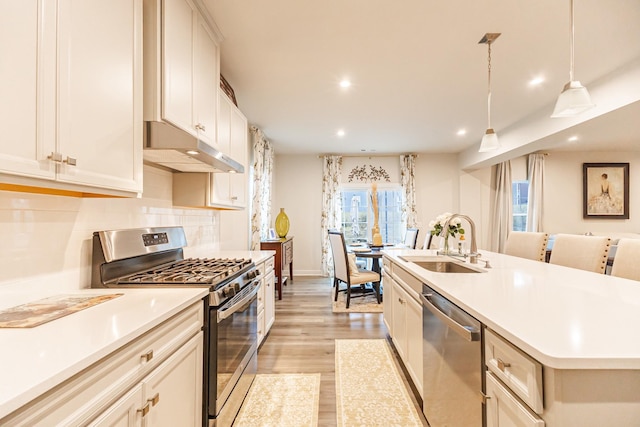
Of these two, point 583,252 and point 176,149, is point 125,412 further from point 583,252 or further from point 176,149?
point 583,252

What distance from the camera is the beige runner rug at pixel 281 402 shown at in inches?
74.5

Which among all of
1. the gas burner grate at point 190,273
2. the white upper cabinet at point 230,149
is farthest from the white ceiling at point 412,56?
the gas burner grate at point 190,273

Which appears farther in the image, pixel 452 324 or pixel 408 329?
pixel 408 329

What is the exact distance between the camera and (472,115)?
4.19 metres

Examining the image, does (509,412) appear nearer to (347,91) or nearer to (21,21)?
(21,21)

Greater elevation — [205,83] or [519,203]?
[205,83]

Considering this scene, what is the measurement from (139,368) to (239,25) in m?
2.22

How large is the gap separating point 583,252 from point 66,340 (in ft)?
9.73

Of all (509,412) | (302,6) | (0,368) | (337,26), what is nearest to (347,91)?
(337,26)

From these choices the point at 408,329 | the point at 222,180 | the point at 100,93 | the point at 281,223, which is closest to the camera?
the point at 100,93

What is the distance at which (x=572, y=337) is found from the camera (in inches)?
33.9

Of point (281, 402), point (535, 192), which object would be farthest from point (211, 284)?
point (535, 192)

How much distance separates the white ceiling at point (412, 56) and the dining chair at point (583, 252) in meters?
1.44

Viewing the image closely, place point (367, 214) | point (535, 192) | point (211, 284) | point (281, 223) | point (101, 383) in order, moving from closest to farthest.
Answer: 1. point (101, 383)
2. point (211, 284)
3. point (281, 223)
4. point (535, 192)
5. point (367, 214)
